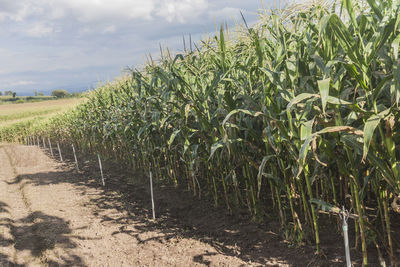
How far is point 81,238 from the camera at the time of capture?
390cm

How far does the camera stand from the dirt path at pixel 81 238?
10.8 ft

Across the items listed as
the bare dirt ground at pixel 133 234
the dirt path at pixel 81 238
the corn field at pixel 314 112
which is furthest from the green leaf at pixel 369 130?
the dirt path at pixel 81 238

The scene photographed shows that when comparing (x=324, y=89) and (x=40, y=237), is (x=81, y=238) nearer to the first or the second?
(x=40, y=237)

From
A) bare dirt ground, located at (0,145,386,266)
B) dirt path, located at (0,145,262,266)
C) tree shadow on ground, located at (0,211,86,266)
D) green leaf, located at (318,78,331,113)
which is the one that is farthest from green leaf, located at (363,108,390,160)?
tree shadow on ground, located at (0,211,86,266)

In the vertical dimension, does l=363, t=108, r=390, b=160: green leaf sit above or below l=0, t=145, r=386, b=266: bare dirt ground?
above

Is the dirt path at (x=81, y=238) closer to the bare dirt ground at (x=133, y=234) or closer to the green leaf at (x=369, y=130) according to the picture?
the bare dirt ground at (x=133, y=234)

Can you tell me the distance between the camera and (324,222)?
11.1ft

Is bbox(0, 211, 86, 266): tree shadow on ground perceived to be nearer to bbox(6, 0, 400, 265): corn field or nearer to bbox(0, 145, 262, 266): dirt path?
bbox(0, 145, 262, 266): dirt path

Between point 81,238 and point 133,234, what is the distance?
64 cm

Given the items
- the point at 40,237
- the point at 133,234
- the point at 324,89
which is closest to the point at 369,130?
the point at 324,89

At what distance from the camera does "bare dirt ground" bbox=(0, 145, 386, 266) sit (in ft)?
10.2

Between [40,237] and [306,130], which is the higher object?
[306,130]

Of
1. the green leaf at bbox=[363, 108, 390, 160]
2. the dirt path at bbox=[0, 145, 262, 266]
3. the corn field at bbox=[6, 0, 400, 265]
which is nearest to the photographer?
the green leaf at bbox=[363, 108, 390, 160]

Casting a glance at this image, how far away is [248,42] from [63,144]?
50.3ft
